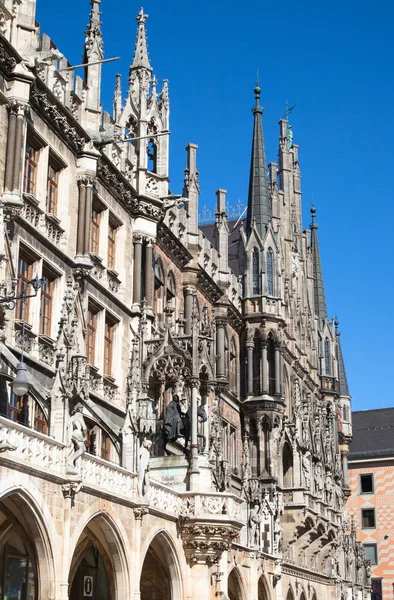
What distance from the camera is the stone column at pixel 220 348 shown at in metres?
42.0

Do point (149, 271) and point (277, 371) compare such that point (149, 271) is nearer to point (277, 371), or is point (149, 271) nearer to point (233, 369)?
point (233, 369)

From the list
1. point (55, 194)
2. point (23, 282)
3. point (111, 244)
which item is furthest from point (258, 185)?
point (23, 282)

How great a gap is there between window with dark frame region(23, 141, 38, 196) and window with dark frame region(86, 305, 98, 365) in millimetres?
4542

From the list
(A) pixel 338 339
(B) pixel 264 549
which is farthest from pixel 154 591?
(A) pixel 338 339

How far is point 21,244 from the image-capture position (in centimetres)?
2592

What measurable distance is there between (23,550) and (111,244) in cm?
1111

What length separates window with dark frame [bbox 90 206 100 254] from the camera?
102 ft

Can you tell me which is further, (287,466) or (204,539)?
(287,466)

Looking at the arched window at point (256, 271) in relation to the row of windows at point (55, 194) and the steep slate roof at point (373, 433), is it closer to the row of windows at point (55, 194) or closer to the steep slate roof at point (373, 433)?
the row of windows at point (55, 194)

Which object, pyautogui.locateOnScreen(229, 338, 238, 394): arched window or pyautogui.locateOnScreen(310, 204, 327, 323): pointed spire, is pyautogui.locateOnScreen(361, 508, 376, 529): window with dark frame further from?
pyautogui.locateOnScreen(229, 338, 238, 394): arched window

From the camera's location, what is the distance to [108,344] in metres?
31.8

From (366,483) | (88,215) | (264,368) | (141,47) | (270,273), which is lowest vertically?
(366,483)

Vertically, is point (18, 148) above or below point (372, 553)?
above

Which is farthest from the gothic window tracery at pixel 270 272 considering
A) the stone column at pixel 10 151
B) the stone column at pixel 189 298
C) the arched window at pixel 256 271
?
the stone column at pixel 10 151
